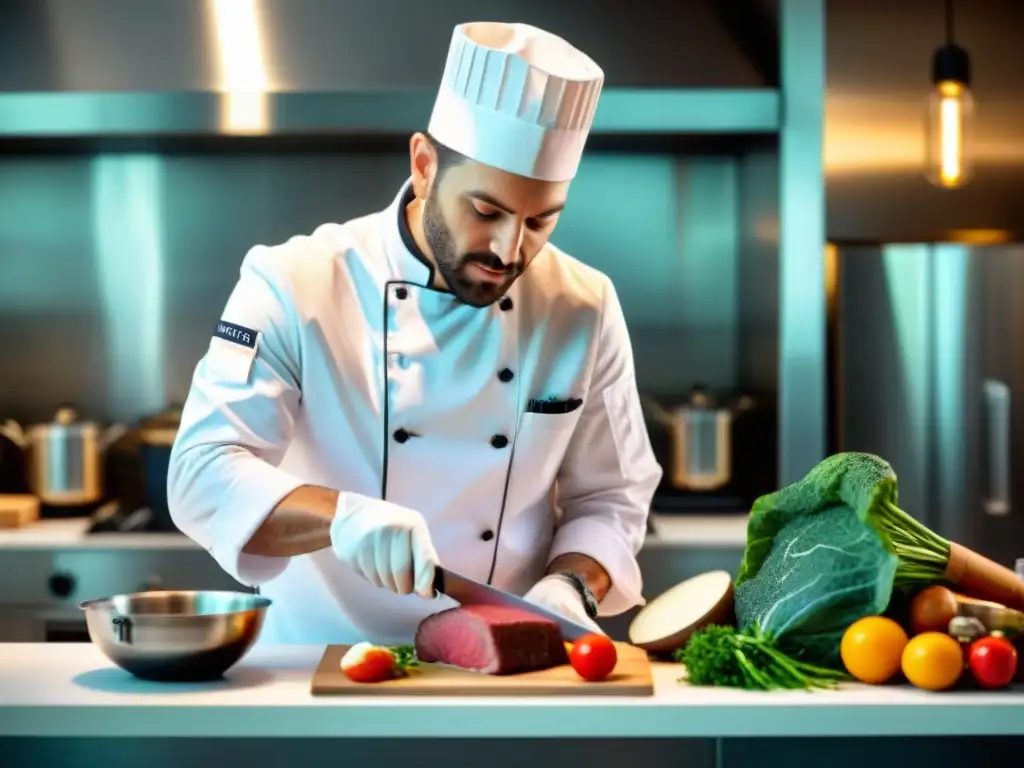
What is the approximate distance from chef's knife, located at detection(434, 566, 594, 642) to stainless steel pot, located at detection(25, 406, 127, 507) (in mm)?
2300

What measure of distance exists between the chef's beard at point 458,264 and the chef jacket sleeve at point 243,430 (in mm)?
269

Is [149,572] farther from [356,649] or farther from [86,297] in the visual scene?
[356,649]

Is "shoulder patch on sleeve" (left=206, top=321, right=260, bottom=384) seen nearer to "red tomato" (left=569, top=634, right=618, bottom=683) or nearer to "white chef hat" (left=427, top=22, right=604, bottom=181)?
"white chef hat" (left=427, top=22, right=604, bottom=181)

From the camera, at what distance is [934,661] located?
159 cm

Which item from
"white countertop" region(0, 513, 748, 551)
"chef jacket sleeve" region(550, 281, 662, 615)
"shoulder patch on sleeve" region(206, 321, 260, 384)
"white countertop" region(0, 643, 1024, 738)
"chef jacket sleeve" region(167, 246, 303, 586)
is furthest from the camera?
"white countertop" region(0, 513, 748, 551)

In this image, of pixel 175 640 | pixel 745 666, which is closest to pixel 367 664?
pixel 175 640

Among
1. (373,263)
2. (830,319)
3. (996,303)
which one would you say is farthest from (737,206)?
(373,263)

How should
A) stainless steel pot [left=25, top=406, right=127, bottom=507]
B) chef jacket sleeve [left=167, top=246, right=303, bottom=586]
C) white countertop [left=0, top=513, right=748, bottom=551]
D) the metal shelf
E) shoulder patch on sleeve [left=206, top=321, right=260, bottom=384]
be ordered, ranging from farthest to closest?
1. stainless steel pot [left=25, top=406, right=127, bottom=507]
2. the metal shelf
3. white countertop [left=0, top=513, right=748, bottom=551]
4. shoulder patch on sleeve [left=206, top=321, right=260, bottom=384]
5. chef jacket sleeve [left=167, top=246, right=303, bottom=586]

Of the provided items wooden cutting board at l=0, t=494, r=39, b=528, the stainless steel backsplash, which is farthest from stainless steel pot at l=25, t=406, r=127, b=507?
the stainless steel backsplash

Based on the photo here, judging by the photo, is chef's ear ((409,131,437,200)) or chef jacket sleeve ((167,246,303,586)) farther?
chef's ear ((409,131,437,200))

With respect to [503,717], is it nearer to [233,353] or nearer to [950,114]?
[233,353]

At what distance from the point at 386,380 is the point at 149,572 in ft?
4.79

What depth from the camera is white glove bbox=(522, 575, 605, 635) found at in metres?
1.97

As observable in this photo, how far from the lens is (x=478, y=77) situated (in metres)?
2.07
